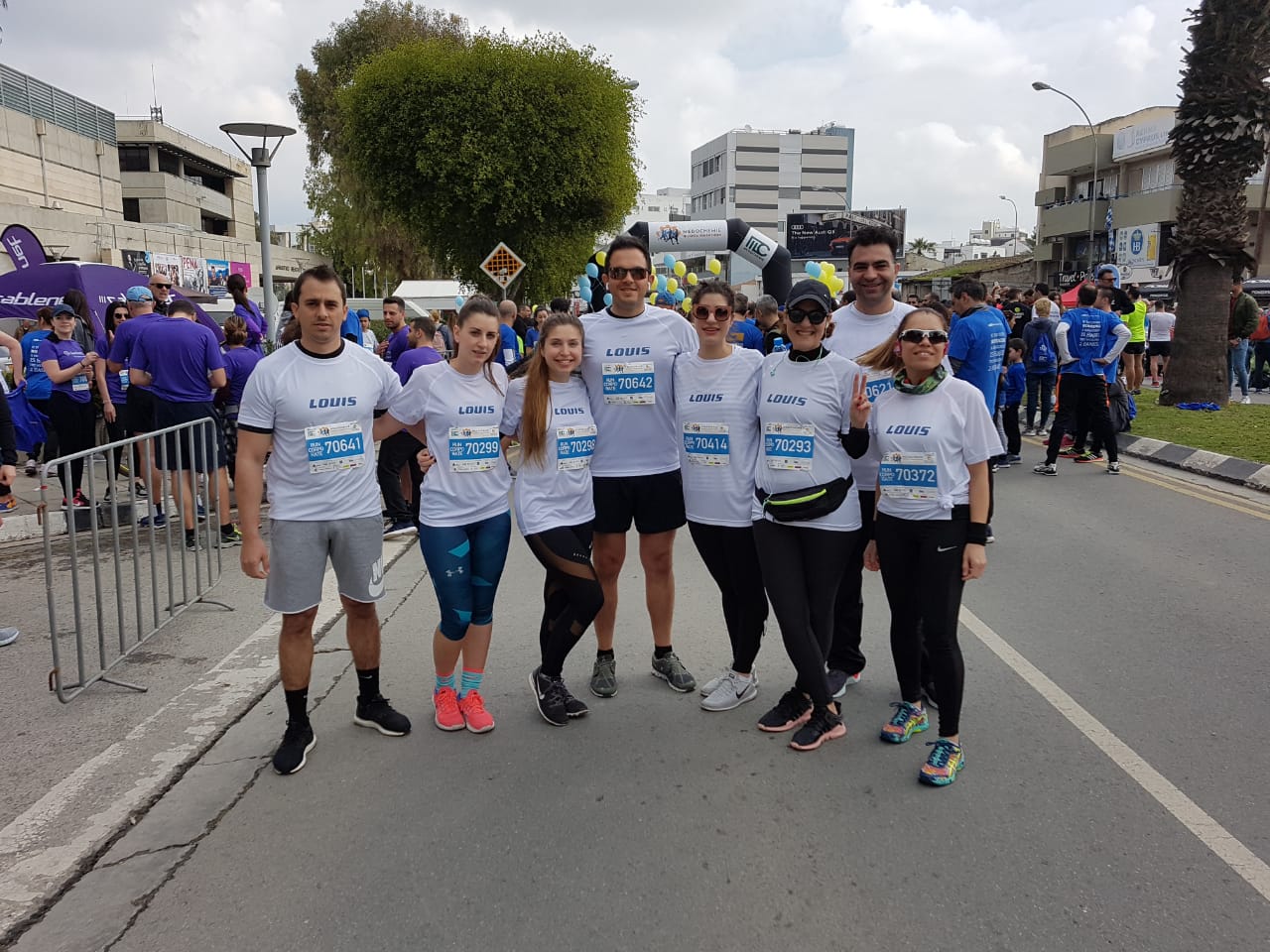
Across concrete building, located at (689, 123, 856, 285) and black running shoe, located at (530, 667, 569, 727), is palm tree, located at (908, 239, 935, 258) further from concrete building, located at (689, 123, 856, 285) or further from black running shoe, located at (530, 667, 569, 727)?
black running shoe, located at (530, 667, 569, 727)

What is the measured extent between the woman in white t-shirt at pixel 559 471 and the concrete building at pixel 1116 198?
45653mm

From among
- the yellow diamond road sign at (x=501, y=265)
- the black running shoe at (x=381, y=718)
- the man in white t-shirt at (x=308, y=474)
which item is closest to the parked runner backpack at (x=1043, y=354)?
the yellow diamond road sign at (x=501, y=265)

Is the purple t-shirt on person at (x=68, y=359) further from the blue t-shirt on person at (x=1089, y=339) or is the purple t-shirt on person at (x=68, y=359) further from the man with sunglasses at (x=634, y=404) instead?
the blue t-shirt on person at (x=1089, y=339)

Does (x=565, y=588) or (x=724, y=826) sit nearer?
(x=724, y=826)

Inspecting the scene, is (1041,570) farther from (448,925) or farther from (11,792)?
(11,792)

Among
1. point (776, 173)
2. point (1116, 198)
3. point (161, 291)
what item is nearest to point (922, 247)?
point (776, 173)

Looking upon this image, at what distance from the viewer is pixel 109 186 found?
40.3m

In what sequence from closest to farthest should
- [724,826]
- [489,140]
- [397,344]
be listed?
[724,826] < [397,344] < [489,140]

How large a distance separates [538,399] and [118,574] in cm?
252

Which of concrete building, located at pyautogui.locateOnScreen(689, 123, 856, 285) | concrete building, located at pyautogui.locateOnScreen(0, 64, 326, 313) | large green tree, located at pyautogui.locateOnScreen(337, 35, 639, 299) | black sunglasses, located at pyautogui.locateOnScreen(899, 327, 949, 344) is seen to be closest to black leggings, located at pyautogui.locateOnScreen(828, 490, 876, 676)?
black sunglasses, located at pyautogui.locateOnScreen(899, 327, 949, 344)

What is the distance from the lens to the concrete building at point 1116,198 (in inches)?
1879

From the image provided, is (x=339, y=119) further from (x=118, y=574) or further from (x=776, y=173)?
(x=776, y=173)

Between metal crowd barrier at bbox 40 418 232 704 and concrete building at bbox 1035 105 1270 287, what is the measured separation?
148 ft

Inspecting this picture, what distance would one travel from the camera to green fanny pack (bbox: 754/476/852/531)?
363 centimetres
